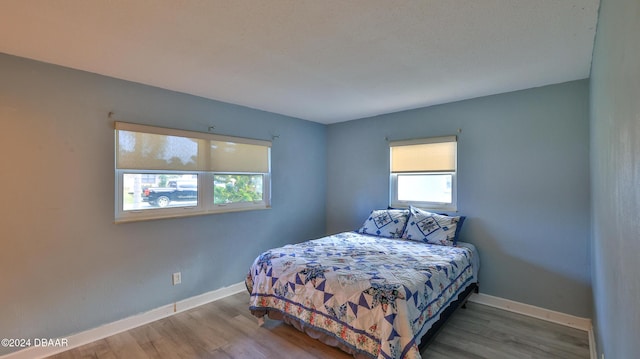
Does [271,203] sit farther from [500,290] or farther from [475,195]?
[500,290]

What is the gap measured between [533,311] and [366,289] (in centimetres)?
209

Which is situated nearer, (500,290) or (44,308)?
(44,308)

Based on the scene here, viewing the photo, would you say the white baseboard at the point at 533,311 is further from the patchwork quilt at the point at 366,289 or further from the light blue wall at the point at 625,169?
the light blue wall at the point at 625,169

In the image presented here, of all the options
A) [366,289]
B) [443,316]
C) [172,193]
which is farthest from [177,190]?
[443,316]

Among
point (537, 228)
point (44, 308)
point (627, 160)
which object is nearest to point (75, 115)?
point (44, 308)

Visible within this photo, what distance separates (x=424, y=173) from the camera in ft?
12.1

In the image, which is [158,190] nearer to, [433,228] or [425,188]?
[433,228]

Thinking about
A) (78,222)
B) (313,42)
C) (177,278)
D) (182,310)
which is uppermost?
(313,42)

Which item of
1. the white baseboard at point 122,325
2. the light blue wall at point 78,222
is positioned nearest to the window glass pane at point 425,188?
the light blue wall at point 78,222

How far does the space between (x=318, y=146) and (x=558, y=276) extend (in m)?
3.36

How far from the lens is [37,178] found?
2.23m

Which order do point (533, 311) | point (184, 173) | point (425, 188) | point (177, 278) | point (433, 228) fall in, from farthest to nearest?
point (425, 188), point (433, 228), point (184, 173), point (177, 278), point (533, 311)

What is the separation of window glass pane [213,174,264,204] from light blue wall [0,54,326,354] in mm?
255

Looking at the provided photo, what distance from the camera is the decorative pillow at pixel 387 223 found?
11.6 feet
